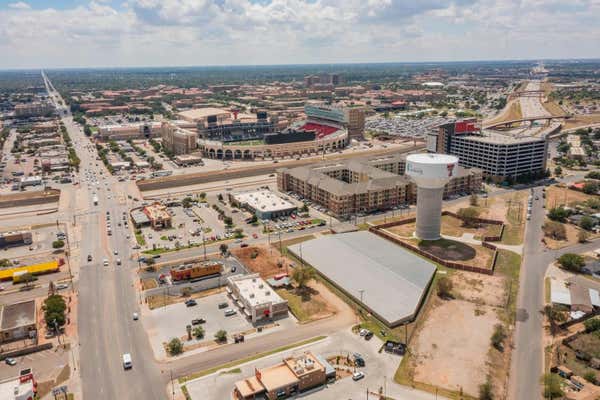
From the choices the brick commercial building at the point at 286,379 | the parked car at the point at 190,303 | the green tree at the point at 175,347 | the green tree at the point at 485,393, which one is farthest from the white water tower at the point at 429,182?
the green tree at the point at 175,347

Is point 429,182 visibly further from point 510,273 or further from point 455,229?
point 510,273

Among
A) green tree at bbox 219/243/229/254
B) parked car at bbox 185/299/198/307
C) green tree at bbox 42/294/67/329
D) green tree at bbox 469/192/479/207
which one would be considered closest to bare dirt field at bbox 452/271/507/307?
green tree at bbox 469/192/479/207

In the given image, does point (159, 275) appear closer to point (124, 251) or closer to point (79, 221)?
point (124, 251)

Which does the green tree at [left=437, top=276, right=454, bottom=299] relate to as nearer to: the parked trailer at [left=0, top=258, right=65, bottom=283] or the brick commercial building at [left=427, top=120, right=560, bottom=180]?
the parked trailer at [left=0, top=258, right=65, bottom=283]

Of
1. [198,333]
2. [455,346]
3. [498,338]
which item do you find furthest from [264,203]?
[498,338]

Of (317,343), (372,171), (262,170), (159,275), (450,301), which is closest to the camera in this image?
(317,343)

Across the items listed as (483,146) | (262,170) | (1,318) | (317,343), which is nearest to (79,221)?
(1,318)

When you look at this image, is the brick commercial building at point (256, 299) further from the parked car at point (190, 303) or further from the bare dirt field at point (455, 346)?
the bare dirt field at point (455, 346)
